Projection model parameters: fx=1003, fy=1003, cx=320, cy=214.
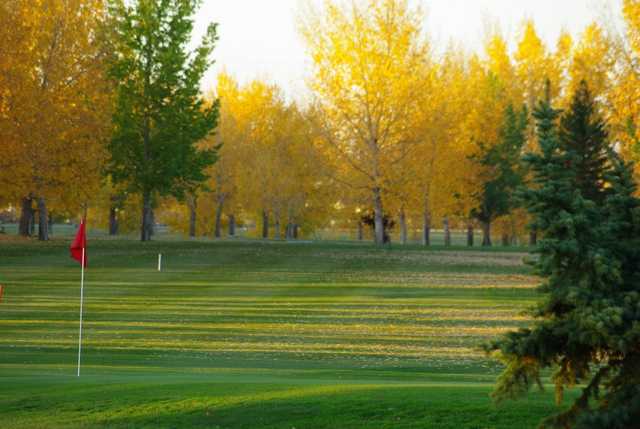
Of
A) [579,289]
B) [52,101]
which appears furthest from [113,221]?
[579,289]

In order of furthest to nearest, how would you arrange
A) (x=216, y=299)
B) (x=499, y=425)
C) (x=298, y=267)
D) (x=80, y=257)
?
(x=298, y=267) < (x=216, y=299) < (x=80, y=257) < (x=499, y=425)

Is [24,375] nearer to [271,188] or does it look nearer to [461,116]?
[461,116]

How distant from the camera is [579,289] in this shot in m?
7.93

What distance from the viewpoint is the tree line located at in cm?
4397

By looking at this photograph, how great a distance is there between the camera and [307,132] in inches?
2111

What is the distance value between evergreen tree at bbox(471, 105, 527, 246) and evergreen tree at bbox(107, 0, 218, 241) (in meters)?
19.6

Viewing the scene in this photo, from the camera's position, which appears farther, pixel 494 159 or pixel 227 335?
pixel 494 159

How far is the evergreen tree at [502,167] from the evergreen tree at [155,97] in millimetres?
19611

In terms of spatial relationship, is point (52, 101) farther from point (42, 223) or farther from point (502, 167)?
point (502, 167)

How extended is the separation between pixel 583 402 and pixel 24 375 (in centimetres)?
981

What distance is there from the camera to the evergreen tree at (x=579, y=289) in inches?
311

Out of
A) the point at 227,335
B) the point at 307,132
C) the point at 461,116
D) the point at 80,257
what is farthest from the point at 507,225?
the point at 80,257

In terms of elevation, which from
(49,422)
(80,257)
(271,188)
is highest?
(271,188)

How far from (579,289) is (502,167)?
58.6 meters
